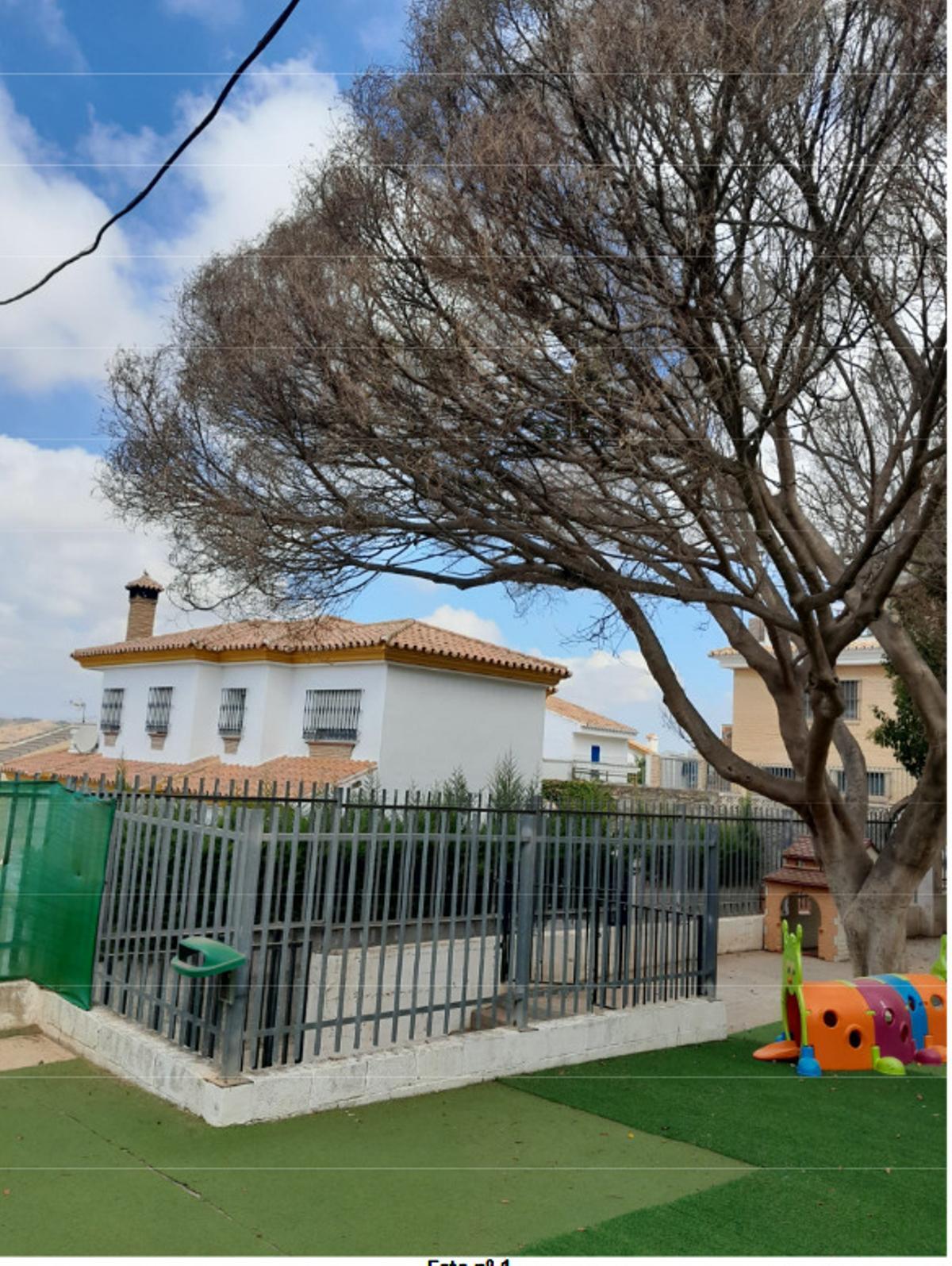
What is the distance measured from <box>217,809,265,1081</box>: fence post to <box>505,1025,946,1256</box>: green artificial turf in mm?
1117

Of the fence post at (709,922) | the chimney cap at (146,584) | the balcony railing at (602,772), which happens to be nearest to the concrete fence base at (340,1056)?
the fence post at (709,922)

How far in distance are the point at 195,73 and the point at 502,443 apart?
137 cm

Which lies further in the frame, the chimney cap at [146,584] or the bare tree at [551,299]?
the bare tree at [551,299]

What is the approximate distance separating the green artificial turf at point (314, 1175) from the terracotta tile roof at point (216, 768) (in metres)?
0.99

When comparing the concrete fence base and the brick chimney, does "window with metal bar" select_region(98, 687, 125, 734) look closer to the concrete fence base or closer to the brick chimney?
the brick chimney

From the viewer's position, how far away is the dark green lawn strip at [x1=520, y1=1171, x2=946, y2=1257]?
7.22 ft

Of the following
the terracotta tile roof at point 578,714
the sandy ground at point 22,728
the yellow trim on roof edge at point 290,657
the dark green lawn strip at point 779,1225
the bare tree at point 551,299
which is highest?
the bare tree at point 551,299

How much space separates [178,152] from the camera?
249cm

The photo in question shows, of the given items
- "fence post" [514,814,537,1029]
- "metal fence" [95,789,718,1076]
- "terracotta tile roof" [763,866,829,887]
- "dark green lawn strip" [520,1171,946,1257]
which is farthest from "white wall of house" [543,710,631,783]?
"terracotta tile roof" [763,866,829,887]

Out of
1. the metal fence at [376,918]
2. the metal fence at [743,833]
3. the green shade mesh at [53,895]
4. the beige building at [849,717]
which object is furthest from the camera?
the beige building at [849,717]

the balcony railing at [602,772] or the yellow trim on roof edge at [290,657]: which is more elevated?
the yellow trim on roof edge at [290,657]

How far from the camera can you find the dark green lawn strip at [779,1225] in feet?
7.22

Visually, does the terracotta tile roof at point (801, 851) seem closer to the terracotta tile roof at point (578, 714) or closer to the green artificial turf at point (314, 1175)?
the green artificial turf at point (314, 1175)

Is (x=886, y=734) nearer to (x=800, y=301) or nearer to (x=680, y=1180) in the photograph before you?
(x=800, y=301)
